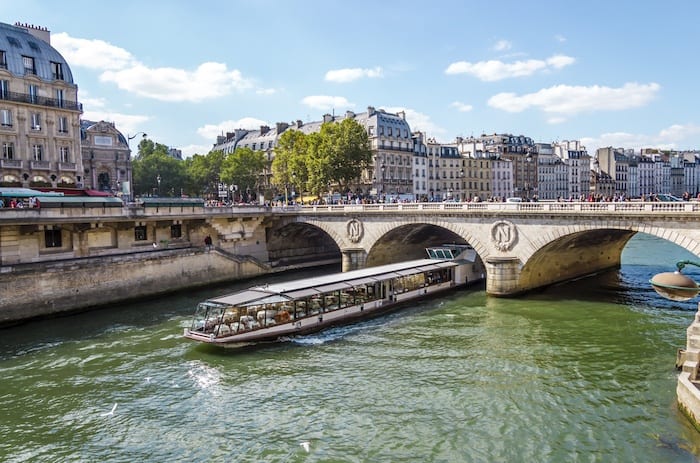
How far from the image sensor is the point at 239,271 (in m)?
47.8

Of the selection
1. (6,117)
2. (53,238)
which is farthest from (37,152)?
(53,238)

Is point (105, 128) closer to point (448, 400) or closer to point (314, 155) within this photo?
point (314, 155)

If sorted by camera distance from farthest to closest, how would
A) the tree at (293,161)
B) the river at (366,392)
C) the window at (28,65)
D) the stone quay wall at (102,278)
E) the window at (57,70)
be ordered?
1. the tree at (293,161)
2. the window at (57,70)
3. the window at (28,65)
4. the stone quay wall at (102,278)
5. the river at (366,392)

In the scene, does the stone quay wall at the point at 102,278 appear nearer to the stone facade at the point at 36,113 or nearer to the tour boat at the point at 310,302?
the tour boat at the point at 310,302

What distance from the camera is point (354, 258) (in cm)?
4675

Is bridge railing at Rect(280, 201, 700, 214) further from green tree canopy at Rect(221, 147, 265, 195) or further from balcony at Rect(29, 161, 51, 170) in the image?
green tree canopy at Rect(221, 147, 265, 195)

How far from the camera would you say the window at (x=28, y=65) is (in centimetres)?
5062

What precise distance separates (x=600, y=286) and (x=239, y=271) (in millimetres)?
27840

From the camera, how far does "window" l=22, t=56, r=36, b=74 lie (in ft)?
166

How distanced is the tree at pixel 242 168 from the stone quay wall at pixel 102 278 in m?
43.0

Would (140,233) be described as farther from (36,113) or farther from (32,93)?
(32,93)

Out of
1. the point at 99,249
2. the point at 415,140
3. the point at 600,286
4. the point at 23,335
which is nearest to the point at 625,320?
the point at 600,286

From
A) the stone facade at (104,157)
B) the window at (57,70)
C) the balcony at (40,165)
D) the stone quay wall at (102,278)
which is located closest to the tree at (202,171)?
the stone facade at (104,157)

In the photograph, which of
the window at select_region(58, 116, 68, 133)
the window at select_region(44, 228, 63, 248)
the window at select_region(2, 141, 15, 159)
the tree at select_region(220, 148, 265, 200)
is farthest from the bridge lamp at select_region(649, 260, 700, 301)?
the tree at select_region(220, 148, 265, 200)
